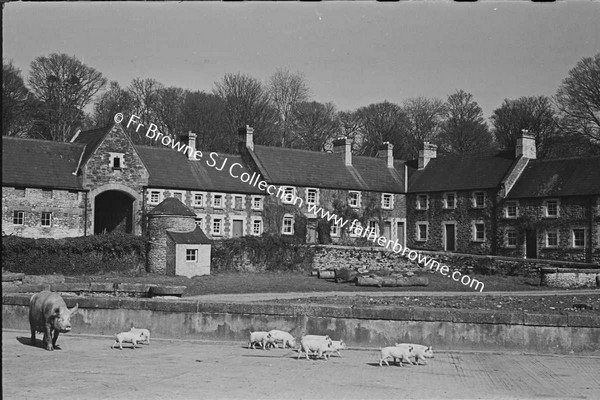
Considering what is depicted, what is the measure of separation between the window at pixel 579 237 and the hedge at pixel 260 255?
16972 millimetres

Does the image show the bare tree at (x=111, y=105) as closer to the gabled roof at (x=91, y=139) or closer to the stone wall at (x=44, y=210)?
the gabled roof at (x=91, y=139)

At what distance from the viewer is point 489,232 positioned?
52031mm

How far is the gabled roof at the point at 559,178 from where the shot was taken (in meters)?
46.7

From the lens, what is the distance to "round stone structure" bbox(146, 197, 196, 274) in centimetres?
3894

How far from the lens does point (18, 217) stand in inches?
1681

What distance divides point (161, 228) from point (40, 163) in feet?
35.6

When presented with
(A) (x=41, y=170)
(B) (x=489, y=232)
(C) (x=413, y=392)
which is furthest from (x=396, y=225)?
(C) (x=413, y=392)

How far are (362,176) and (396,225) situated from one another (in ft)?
15.6

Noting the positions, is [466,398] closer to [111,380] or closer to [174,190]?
[111,380]

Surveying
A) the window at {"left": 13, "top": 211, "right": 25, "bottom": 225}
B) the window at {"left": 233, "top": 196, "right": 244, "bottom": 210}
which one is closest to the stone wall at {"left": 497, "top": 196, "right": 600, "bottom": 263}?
the window at {"left": 233, "top": 196, "right": 244, "bottom": 210}

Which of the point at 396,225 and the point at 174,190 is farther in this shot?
the point at 396,225

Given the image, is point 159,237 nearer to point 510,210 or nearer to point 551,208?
point 510,210

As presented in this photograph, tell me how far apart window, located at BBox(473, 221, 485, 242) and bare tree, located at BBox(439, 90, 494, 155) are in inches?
844

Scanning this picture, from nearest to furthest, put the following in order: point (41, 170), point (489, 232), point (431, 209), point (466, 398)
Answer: point (466, 398) < point (41, 170) < point (489, 232) < point (431, 209)
